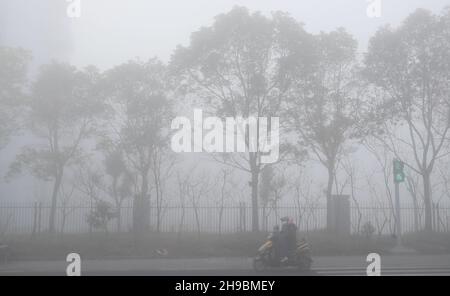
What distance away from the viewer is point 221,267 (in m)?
15.3

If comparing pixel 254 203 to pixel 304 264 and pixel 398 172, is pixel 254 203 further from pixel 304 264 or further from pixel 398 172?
pixel 304 264

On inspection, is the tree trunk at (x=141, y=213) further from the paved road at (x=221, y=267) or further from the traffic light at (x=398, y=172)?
the traffic light at (x=398, y=172)

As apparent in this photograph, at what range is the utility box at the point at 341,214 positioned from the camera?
21.1 meters

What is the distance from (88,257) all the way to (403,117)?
44.4ft

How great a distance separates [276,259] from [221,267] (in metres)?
1.94

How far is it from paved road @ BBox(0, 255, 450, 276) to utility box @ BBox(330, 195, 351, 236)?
11.3 feet

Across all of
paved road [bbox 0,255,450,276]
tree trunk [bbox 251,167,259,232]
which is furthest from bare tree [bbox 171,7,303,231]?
paved road [bbox 0,255,450,276]

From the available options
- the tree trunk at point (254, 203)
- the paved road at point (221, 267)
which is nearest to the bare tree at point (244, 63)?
the tree trunk at point (254, 203)

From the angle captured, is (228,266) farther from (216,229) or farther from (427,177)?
(427,177)

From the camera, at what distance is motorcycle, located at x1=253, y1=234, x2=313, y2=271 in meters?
14.1

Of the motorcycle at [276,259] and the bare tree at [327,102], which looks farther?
the bare tree at [327,102]

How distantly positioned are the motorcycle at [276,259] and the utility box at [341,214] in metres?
7.17
